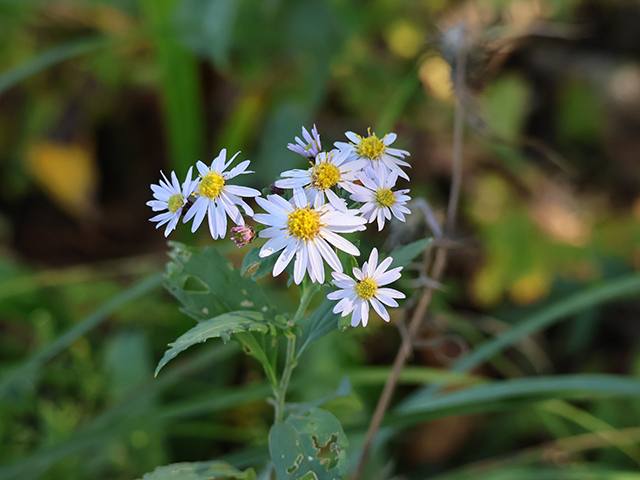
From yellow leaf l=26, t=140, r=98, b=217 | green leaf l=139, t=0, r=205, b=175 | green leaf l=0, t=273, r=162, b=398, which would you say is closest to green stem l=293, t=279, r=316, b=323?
green leaf l=0, t=273, r=162, b=398

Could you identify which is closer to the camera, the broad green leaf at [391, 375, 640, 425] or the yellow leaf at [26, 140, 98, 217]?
the broad green leaf at [391, 375, 640, 425]

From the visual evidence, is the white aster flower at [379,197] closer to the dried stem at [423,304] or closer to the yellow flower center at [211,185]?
the yellow flower center at [211,185]

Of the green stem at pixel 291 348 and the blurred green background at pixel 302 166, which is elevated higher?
the blurred green background at pixel 302 166

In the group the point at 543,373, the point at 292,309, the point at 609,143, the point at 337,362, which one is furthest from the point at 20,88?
the point at 609,143

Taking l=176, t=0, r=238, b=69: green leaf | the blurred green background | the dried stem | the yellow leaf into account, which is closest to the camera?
the dried stem

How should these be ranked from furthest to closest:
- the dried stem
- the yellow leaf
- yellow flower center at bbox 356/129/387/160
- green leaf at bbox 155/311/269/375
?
the yellow leaf < the dried stem < yellow flower center at bbox 356/129/387/160 < green leaf at bbox 155/311/269/375

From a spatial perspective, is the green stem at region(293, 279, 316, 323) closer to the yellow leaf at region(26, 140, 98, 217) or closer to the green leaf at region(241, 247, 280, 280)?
the green leaf at region(241, 247, 280, 280)

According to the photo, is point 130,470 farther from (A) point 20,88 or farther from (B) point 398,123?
(A) point 20,88

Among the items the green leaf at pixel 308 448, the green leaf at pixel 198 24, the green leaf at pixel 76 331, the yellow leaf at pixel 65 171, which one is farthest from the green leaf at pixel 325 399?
the yellow leaf at pixel 65 171
